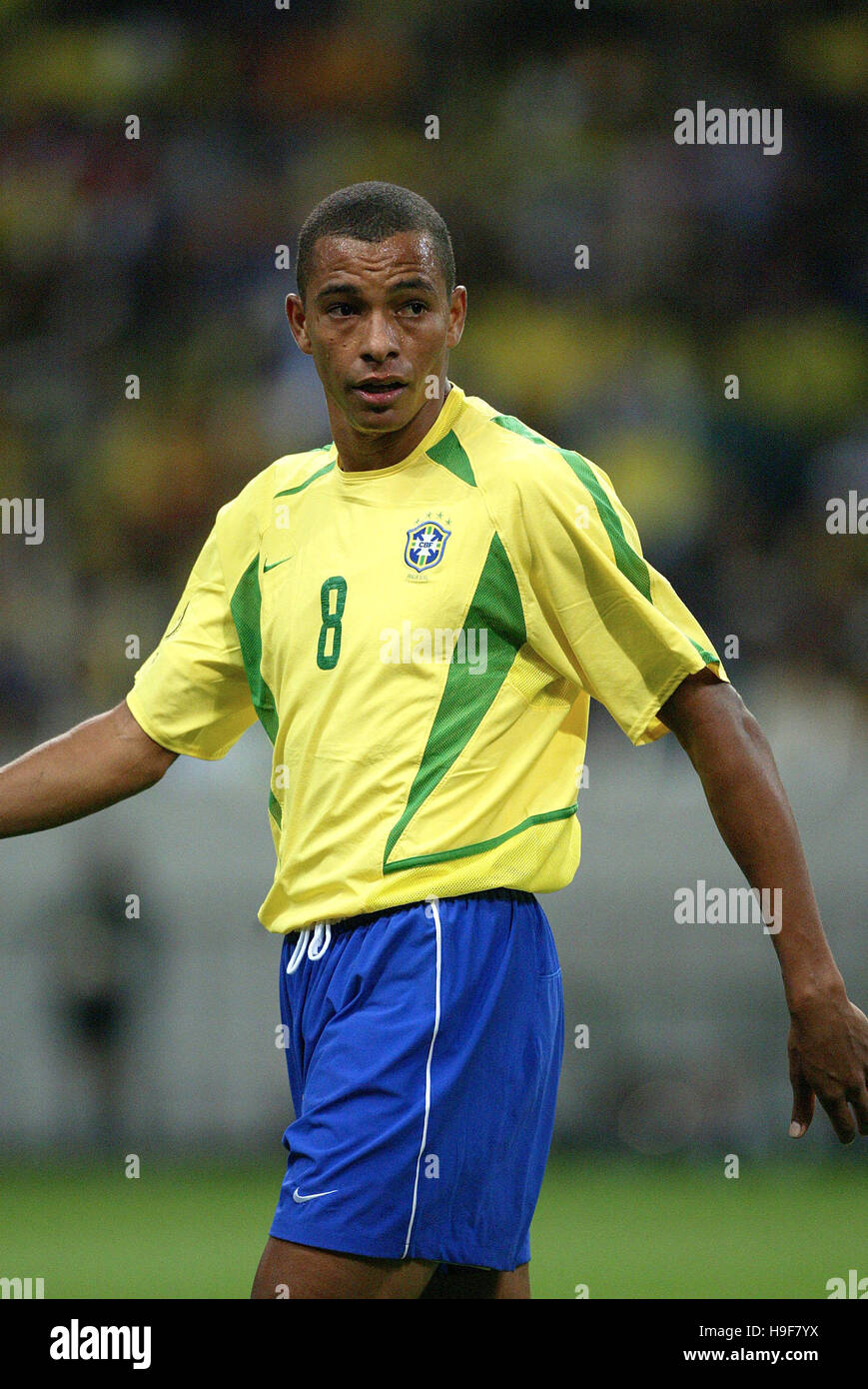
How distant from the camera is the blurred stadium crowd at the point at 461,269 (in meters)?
7.39

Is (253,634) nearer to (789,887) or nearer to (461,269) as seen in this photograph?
(789,887)

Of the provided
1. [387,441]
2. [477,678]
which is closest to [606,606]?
[477,678]

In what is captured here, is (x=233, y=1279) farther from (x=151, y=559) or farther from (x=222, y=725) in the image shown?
(x=151, y=559)

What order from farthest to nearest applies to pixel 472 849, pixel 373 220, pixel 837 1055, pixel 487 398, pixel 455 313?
pixel 487 398 < pixel 455 313 < pixel 373 220 < pixel 472 849 < pixel 837 1055

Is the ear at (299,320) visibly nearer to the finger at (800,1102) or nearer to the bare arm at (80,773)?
the bare arm at (80,773)

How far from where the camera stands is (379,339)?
102 inches

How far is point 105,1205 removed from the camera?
557 cm

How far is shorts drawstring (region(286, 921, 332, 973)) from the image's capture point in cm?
258

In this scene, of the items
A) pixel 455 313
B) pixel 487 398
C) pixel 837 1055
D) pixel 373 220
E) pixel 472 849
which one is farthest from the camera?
pixel 487 398

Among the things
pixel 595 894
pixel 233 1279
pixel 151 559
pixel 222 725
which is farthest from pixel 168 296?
pixel 222 725

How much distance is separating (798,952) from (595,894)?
385 centimetres

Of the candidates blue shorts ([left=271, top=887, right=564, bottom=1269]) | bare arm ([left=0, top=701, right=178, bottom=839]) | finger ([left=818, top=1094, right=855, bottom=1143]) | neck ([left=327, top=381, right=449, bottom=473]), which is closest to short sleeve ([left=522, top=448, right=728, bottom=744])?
neck ([left=327, top=381, right=449, bottom=473])

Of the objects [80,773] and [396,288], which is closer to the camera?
[396,288]

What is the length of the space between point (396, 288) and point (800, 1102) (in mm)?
1355
